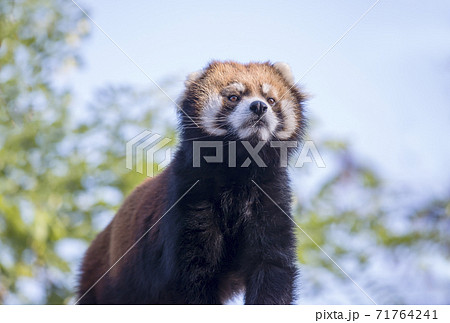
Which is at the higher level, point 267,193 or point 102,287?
point 267,193

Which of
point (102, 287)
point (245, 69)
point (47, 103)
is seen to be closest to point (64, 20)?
point (47, 103)

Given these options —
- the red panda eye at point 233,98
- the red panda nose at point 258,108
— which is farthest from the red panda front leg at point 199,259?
the red panda eye at point 233,98

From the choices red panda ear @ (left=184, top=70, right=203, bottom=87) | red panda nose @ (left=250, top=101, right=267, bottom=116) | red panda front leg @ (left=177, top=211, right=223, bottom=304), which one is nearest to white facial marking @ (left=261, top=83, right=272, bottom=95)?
red panda nose @ (left=250, top=101, right=267, bottom=116)

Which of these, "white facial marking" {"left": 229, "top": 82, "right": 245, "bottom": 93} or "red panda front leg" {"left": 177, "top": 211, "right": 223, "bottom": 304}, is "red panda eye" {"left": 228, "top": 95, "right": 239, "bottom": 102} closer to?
"white facial marking" {"left": 229, "top": 82, "right": 245, "bottom": 93}

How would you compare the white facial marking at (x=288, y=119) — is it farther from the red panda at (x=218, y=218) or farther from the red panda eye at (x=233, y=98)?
the red panda eye at (x=233, y=98)

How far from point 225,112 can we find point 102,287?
4.11 ft

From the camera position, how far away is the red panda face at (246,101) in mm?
3262

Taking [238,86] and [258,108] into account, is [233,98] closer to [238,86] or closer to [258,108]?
[238,86]

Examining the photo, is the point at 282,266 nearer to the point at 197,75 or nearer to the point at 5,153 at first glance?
the point at 197,75

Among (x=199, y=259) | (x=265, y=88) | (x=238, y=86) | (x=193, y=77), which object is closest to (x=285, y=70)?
(x=265, y=88)

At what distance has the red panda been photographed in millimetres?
3041

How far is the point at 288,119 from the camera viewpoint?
11.4ft

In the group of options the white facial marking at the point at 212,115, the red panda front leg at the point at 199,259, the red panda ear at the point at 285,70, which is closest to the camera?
the red panda front leg at the point at 199,259

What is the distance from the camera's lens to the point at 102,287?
338cm
